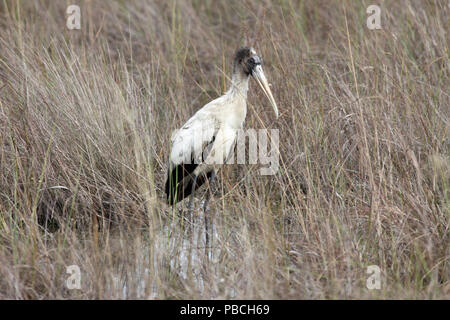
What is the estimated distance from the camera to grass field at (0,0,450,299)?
306 centimetres

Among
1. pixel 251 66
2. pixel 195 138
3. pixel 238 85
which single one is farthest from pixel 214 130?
pixel 251 66

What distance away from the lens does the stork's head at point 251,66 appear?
161 inches

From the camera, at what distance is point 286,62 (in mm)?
4516

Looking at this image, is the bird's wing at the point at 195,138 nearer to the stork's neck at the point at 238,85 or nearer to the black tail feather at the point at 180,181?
the black tail feather at the point at 180,181

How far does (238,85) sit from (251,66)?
0.49ft

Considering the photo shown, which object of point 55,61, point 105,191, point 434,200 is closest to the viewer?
point 434,200

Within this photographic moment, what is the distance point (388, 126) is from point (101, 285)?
1.72m

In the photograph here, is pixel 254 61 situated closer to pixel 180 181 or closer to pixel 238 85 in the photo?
pixel 238 85

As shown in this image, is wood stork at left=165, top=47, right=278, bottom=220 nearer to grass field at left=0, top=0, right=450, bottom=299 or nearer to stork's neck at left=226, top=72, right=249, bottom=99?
stork's neck at left=226, top=72, right=249, bottom=99

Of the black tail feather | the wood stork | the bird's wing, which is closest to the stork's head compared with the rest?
the wood stork

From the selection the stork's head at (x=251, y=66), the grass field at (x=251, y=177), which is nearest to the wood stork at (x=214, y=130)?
the stork's head at (x=251, y=66)
